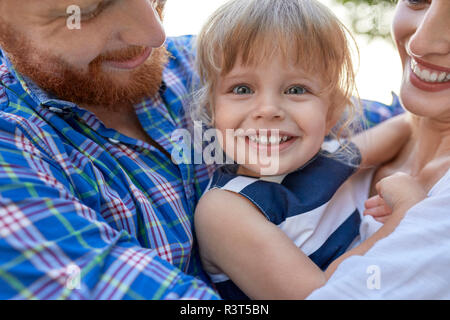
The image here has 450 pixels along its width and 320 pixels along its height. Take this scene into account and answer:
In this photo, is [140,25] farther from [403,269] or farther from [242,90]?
A: [403,269]

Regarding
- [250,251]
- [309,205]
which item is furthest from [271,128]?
[250,251]

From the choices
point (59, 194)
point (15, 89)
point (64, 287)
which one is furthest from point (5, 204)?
point (15, 89)

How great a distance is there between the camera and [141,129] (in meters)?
1.70

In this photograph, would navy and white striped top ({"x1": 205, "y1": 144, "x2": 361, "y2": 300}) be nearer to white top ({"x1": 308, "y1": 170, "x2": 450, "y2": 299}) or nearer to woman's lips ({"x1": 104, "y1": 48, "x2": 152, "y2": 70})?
white top ({"x1": 308, "y1": 170, "x2": 450, "y2": 299})

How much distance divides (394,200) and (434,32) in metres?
0.50

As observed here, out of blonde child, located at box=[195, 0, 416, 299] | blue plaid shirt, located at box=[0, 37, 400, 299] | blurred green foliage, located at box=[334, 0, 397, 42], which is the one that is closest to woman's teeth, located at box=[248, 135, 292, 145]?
blonde child, located at box=[195, 0, 416, 299]

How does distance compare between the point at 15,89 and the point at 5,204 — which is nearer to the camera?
the point at 5,204

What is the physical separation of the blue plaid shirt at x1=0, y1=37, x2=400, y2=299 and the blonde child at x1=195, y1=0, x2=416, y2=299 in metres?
0.14

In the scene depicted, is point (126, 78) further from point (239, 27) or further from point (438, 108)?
point (438, 108)

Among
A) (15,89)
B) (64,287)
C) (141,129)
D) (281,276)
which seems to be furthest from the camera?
(141,129)

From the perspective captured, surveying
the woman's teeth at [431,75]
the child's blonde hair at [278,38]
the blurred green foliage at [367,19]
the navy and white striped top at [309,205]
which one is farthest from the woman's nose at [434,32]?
the blurred green foliage at [367,19]

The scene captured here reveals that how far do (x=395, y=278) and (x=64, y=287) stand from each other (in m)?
0.75

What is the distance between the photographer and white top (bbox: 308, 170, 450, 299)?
3.67ft


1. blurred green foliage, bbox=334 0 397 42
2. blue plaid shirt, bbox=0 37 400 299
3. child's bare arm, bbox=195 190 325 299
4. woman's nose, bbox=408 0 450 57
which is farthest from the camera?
blurred green foliage, bbox=334 0 397 42
